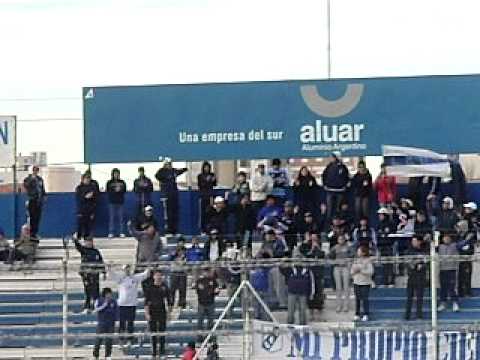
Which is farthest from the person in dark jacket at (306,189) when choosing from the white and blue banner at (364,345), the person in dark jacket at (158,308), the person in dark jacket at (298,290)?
the white and blue banner at (364,345)

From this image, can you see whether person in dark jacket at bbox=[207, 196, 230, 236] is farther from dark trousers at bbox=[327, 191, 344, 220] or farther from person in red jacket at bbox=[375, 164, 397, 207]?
person in red jacket at bbox=[375, 164, 397, 207]

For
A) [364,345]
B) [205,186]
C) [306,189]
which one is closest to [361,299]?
[364,345]

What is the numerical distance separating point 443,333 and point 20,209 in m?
13.8

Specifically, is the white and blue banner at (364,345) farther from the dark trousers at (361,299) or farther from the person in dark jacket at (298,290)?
the dark trousers at (361,299)

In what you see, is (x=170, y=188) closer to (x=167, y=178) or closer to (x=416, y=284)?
(x=167, y=178)

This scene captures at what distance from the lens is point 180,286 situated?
17.7 meters

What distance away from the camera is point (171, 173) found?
78.2ft

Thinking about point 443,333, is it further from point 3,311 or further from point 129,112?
point 129,112

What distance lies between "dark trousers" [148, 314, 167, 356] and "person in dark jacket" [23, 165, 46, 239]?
7.69m

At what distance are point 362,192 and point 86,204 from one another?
530 cm

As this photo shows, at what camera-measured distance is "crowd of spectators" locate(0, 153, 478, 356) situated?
17.7m

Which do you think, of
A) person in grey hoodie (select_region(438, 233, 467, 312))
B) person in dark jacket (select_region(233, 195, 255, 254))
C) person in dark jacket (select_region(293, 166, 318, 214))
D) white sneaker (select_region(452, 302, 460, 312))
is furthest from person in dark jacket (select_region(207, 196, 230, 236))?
white sneaker (select_region(452, 302, 460, 312))

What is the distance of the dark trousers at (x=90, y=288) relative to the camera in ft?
59.7

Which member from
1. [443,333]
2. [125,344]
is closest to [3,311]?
[125,344]
